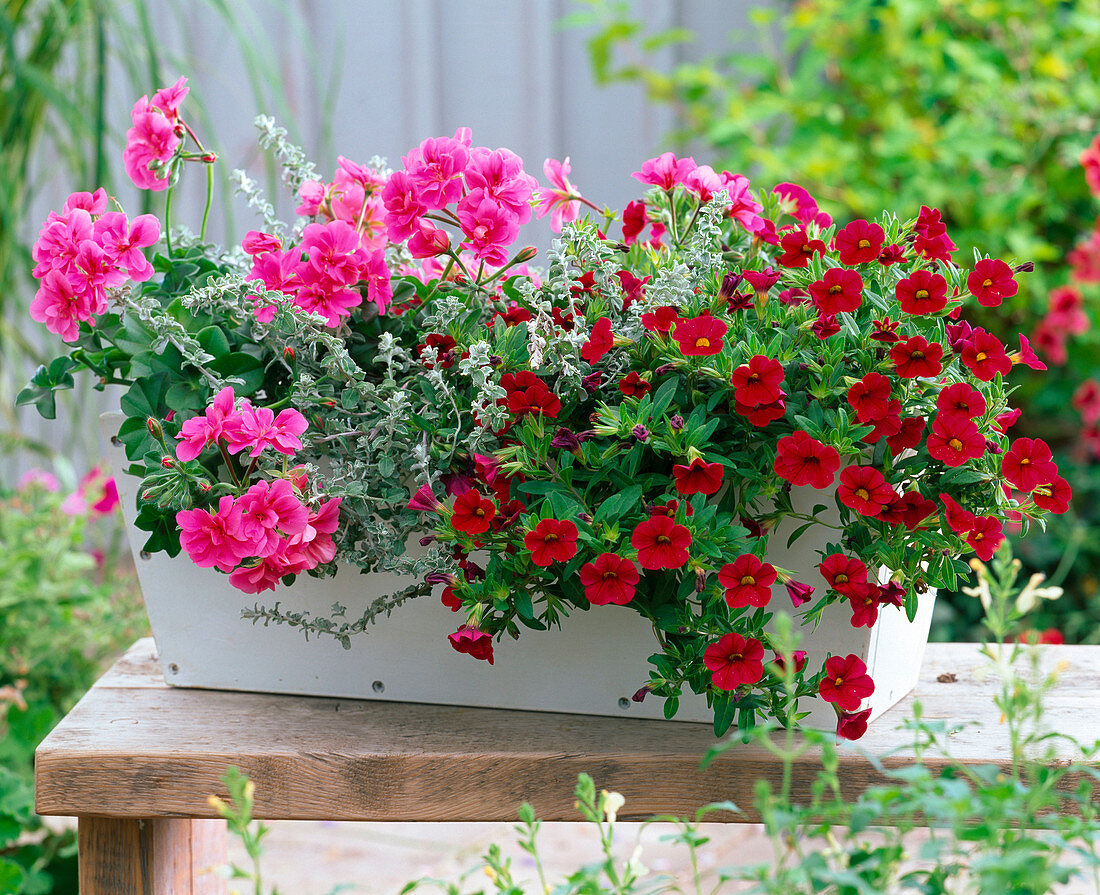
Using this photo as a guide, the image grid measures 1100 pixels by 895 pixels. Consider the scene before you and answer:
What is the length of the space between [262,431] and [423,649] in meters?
0.23

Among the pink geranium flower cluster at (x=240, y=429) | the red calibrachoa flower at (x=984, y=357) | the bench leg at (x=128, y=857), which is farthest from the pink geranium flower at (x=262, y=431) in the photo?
the red calibrachoa flower at (x=984, y=357)

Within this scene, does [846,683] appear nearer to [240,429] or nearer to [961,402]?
[961,402]

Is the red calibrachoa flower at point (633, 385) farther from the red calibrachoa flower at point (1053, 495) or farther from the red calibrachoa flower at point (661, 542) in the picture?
the red calibrachoa flower at point (1053, 495)

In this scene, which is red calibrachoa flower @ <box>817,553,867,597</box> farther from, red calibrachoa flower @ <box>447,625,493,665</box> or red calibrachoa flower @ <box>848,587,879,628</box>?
red calibrachoa flower @ <box>447,625,493,665</box>

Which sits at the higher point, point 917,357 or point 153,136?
point 153,136

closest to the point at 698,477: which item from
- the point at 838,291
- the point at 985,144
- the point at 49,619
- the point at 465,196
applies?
the point at 838,291

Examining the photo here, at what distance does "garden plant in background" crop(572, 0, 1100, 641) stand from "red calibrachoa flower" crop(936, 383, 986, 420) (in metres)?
1.38

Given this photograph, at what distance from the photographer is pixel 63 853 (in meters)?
1.14

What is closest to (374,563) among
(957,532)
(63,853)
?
(957,532)

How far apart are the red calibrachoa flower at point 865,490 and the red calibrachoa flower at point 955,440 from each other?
4 cm

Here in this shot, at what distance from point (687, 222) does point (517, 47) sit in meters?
1.97

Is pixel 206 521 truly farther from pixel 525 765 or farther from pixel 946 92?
pixel 946 92

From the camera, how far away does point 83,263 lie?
704 millimetres

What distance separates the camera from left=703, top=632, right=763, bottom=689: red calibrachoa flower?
621mm
